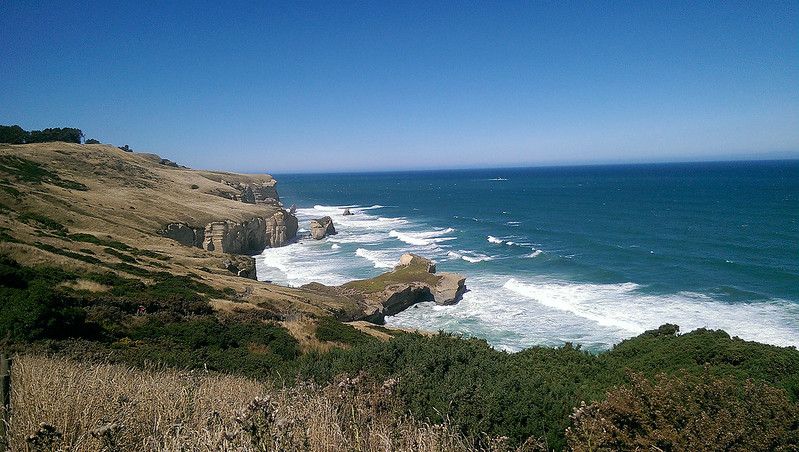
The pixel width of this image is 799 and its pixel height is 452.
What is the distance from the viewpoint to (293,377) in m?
9.73

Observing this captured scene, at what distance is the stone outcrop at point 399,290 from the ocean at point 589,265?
125 centimetres

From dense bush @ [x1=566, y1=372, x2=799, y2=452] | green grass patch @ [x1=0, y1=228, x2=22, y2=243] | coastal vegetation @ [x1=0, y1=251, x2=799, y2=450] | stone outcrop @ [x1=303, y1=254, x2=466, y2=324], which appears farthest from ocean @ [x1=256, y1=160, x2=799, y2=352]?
green grass patch @ [x1=0, y1=228, x2=22, y2=243]

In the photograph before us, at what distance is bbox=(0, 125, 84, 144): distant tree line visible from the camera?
223 feet

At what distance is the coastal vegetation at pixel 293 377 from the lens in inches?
199

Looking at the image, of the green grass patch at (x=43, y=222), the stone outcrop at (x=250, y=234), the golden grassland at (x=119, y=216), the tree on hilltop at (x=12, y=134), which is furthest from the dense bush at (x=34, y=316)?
the tree on hilltop at (x=12, y=134)

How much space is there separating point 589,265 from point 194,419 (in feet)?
156

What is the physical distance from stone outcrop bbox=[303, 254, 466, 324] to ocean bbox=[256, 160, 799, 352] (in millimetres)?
1249

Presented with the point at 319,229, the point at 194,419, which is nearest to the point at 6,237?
the point at 194,419

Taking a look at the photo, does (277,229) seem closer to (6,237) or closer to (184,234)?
(184,234)

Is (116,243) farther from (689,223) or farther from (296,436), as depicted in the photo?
(689,223)

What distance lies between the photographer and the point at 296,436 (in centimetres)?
493

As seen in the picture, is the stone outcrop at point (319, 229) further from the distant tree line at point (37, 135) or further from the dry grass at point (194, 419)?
the dry grass at point (194, 419)

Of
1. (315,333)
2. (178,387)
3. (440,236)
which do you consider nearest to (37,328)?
(178,387)

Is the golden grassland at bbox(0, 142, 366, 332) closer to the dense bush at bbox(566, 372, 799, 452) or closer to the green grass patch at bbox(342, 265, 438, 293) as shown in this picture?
the green grass patch at bbox(342, 265, 438, 293)
